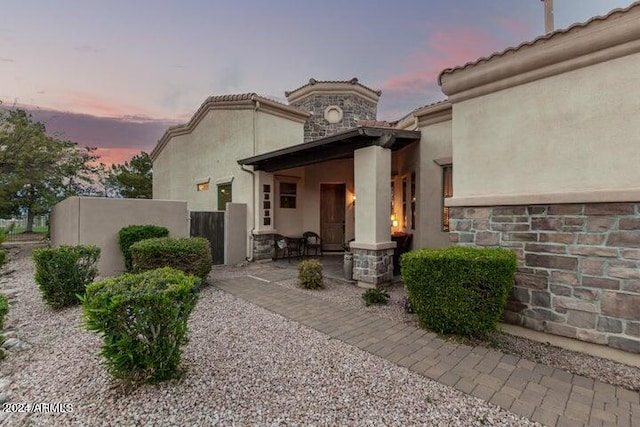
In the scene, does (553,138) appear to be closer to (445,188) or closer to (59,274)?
(445,188)

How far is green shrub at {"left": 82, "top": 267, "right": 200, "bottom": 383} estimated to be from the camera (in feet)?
7.89

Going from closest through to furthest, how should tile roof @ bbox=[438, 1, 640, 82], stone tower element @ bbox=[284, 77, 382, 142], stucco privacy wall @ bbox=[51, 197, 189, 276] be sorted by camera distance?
tile roof @ bbox=[438, 1, 640, 82] < stucco privacy wall @ bbox=[51, 197, 189, 276] < stone tower element @ bbox=[284, 77, 382, 142]

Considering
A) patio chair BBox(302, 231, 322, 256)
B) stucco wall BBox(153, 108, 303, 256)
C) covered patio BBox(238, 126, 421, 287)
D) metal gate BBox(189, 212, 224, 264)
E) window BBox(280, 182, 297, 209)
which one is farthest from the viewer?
patio chair BBox(302, 231, 322, 256)

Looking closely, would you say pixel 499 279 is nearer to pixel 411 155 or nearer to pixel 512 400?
pixel 512 400

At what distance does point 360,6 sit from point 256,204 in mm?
6777

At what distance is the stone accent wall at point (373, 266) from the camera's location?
20.1ft

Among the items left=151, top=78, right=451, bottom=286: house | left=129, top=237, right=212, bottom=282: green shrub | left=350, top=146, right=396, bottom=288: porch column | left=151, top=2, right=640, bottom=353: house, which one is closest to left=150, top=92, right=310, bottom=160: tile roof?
left=151, top=78, right=451, bottom=286: house

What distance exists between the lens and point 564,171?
11.8ft

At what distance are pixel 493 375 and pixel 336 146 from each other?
5410mm

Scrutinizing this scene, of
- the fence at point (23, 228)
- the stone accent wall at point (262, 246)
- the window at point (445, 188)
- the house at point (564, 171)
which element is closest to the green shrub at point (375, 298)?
the house at point (564, 171)

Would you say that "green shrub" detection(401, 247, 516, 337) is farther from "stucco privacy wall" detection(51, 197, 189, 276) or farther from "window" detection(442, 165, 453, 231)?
"stucco privacy wall" detection(51, 197, 189, 276)

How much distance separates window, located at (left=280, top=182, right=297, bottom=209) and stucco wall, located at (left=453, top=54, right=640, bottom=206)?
676cm

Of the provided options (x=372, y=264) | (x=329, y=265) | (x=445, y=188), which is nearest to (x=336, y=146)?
(x=445, y=188)

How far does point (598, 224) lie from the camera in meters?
3.37
